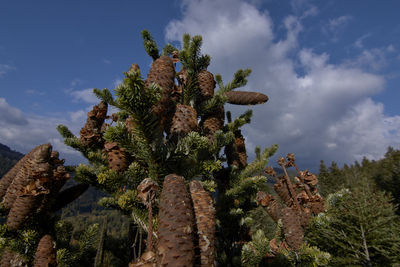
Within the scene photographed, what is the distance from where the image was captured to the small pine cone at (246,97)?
3631 millimetres

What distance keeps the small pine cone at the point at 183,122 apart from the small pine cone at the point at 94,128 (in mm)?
1372

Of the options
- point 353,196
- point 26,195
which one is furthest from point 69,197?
point 353,196

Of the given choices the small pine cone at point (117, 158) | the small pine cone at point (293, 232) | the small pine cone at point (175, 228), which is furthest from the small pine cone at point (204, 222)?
the small pine cone at point (293, 232)

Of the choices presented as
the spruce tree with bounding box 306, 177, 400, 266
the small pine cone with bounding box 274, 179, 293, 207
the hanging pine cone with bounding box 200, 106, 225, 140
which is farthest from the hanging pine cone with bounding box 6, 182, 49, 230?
the spruce tree with bounding box 306, 177, 400, 266

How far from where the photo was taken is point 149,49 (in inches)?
135

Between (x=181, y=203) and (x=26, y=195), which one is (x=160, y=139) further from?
(x=26, y=195)

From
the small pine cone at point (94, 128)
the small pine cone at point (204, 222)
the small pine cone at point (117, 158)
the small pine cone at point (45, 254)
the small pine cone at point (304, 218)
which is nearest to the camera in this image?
the small pine cone at point (204, 222)

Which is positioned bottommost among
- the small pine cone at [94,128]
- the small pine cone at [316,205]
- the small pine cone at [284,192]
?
the small pine cone at [316,205]

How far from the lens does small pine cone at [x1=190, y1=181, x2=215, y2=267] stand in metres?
1.36

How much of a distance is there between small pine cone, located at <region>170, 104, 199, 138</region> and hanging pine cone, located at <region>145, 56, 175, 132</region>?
0.40ft

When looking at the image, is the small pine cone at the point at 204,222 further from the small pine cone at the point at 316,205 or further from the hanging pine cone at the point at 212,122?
the small pine cone at the point at 316,205

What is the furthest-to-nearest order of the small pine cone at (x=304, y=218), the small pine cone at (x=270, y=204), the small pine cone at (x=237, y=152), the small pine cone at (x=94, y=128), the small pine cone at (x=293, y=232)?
1. the small pine cone at (x=237, y=152)
2. the small pine cone at (x=270, y=204)
3. the small pine cone at (x=304, y=218)
4. the small pine cone at (x=94, y=128)
5. the small pine cone at (x=293, y=232)

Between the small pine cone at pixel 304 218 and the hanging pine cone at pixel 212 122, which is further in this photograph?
the hanging pine cone at pixel 212 122

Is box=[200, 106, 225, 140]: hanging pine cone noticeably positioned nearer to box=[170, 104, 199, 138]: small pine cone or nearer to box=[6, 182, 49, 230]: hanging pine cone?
box=[170, 104, 199, 138]: small pine cone
